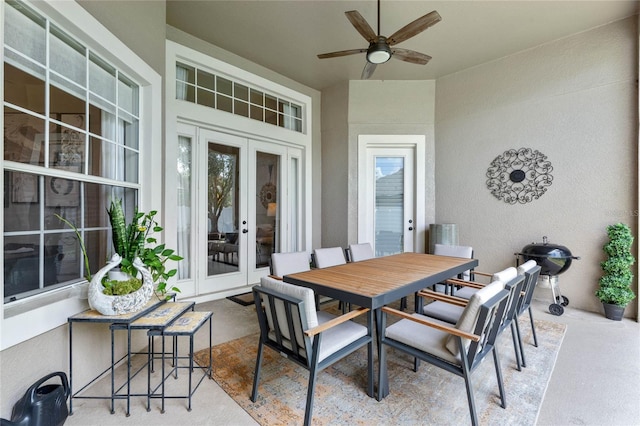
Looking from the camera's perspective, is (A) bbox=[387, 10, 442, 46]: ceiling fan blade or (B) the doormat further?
(B) the doormat

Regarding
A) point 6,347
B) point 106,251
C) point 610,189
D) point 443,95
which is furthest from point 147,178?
point 610,189

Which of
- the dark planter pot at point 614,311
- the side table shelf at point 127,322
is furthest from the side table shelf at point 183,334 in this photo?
the dark planter pot at point 614,311

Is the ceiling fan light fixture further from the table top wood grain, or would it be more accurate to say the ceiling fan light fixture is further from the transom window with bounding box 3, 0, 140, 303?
the transom window with bounding box 3, 0, 140, 303

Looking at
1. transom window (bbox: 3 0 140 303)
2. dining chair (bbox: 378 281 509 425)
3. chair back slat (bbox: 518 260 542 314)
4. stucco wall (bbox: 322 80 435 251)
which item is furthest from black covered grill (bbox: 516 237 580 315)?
transom window (bbox: 3 0 140 303)

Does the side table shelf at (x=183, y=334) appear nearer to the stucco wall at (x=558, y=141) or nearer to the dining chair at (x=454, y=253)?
the dining chair at (x=454, y=253)

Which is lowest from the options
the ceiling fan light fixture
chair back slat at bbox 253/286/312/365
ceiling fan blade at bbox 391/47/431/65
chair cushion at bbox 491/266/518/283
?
chair back slat at bbox 253/286/312/365

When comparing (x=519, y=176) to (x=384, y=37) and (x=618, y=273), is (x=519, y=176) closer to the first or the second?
(x=618, y=273)

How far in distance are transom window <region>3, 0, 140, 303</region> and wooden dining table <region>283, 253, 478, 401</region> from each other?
1.52 m

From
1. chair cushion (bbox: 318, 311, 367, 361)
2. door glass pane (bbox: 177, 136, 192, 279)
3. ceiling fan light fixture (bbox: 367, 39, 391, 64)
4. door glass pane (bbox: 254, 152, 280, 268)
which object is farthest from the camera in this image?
door glass pane (bbox: 254, 152, 280, 268)

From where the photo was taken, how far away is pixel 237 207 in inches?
165

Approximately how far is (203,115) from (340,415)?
3.59 meters

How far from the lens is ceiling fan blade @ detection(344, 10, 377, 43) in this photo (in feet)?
7.80

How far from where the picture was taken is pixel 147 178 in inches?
102

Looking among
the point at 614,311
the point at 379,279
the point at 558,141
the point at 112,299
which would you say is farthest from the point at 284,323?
the point at 558,141
